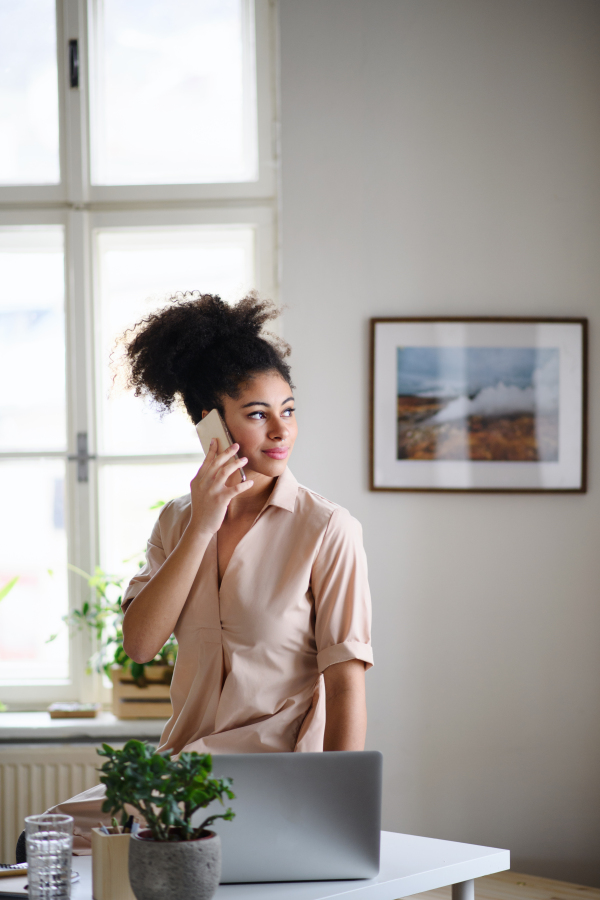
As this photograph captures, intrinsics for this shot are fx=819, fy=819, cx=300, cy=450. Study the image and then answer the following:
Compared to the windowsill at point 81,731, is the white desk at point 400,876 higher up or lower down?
higher up

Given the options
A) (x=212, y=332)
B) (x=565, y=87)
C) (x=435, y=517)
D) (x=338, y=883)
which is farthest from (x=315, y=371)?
(x=338, y=883)

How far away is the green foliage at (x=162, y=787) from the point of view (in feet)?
2.96

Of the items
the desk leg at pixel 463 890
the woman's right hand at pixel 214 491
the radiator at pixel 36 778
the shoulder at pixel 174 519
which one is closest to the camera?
the desk leg at pixel 463 890

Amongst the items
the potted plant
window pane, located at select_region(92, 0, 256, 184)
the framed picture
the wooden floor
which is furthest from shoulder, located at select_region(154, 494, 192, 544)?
window pane, located at select_region(92, 0, 256, 184)

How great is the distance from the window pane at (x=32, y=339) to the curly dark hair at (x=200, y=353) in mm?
1255

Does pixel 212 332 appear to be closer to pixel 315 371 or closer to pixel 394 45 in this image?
pixel 315 371

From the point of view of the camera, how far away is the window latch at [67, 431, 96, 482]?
2836 millimetres

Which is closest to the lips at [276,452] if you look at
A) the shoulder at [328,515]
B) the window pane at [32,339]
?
the shoulder at [328,515]

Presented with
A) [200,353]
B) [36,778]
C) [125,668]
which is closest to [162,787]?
[200,353]

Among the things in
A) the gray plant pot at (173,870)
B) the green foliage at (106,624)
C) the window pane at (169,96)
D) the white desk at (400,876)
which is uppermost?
the window pane at (169,96)

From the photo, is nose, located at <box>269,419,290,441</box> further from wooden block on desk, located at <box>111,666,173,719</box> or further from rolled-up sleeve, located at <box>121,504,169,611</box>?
wooden block on desk, located at <box>111,666,173,719</box>

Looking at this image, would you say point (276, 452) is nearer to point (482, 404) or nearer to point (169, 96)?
point (482, 404)

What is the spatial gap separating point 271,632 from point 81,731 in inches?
56.4

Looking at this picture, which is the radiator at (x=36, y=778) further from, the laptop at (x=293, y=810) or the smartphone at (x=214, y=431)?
the laptop at (x=293, y=810)
